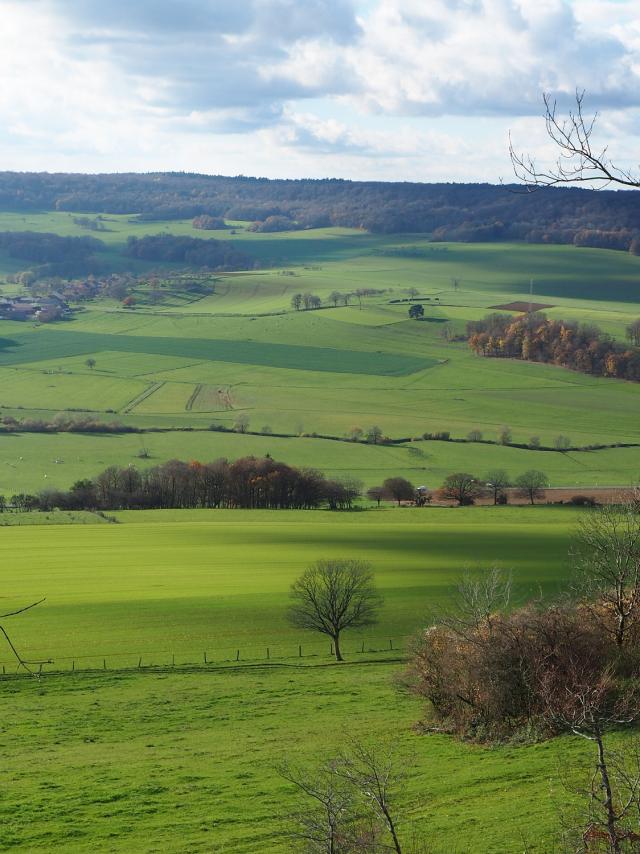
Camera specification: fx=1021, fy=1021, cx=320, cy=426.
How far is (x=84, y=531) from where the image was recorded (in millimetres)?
74500

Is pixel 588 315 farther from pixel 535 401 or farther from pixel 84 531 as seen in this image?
pixel 84 531

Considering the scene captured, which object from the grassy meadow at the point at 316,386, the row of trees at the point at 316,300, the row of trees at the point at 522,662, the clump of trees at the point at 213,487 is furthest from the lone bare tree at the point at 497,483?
the row of trees at the point at 316,300

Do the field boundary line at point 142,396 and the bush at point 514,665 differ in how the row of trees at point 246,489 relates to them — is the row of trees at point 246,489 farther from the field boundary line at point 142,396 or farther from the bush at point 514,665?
the bush at point 514,665

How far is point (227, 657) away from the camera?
43.3 metres

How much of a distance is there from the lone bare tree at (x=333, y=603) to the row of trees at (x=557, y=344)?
97.7 meters

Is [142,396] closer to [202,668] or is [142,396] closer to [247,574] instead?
[247,574]

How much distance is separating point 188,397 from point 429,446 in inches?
1381

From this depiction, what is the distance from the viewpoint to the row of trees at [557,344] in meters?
138

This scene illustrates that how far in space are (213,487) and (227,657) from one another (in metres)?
47.3

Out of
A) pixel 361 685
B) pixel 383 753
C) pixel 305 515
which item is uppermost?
pixel 383 753

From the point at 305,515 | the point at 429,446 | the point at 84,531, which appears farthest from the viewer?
the point at 429,446

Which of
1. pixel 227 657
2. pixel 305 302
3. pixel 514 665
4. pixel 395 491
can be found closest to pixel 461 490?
pixel 395 491

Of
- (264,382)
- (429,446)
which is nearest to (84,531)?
(429,446)

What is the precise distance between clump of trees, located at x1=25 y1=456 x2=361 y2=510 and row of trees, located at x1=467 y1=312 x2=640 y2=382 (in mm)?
62549
